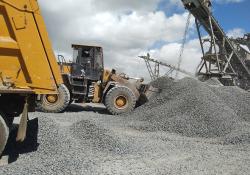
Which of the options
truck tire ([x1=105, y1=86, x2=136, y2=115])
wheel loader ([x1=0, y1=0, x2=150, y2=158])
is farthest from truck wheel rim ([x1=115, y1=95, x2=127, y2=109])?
wheel loader ([x1=0, y1=0, x2=150, y2=158])

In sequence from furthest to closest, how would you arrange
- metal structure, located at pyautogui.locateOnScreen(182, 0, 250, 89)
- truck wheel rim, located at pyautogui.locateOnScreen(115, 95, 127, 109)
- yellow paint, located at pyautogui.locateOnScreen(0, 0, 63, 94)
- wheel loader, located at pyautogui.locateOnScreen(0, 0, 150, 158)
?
1. metal structure, located at pyautogui.locateOnScreen(182, 0, 250, 89)
2. truck wheel rim, located at pyautogui.locateOnScreen(115, 95, 127, 109)
3. yellow paint, located at pyautogui.locateOnScreen(0, 0, 63, 94)
4. wheel loader, located at pyautogui.locateOnScreen(0, 0, 150, 158)

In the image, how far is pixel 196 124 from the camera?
11141mm

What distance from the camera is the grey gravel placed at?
661 cm

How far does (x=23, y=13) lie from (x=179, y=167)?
3.79 m

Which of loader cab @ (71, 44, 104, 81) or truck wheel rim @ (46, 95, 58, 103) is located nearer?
truck wheel rim @ (46, 95, 58, 103)

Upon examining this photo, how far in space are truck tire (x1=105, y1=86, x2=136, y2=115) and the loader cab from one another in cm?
85

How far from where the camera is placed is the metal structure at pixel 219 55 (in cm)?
2245

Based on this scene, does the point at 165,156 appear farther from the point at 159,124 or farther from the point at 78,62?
the point at 78,62

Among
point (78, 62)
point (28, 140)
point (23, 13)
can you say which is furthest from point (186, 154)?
point (78, 62)

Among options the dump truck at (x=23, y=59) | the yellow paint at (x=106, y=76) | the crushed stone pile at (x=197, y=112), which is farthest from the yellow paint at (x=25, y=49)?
the yellow paint at (x=106, y=76)

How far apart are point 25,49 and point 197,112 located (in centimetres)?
652

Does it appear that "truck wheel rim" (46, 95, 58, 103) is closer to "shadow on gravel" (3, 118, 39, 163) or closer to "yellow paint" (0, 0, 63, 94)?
"shadow on gravel" (3, 118, 39, 163)

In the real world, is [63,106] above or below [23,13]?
below

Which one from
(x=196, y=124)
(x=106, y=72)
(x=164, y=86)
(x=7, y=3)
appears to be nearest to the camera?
(x=7, y=3)
